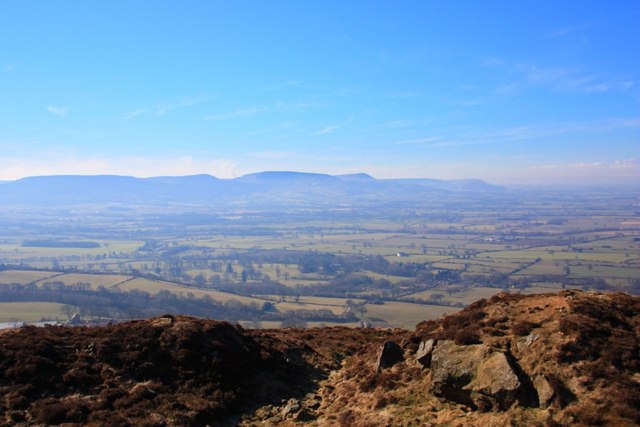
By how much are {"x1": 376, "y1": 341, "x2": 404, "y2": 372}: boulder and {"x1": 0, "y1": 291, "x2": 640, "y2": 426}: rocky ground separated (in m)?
0.05

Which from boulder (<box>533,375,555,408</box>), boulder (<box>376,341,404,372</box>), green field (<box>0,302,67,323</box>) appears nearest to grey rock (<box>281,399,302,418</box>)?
boulder (<box>376,341,404,372</box>)

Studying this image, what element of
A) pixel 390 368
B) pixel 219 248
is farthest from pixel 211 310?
pixel 219 248

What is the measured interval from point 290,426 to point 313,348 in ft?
29.1

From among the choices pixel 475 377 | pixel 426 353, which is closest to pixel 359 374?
pixel 426 353

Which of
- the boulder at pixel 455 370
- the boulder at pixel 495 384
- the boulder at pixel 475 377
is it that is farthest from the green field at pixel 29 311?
the boulder at pixel 495 384

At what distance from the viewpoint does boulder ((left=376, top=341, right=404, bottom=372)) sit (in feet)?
62.6

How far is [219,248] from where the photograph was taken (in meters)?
163

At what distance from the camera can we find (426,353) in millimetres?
18000

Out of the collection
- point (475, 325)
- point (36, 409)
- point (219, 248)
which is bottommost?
→ point (219, 248)

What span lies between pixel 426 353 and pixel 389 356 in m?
1.96

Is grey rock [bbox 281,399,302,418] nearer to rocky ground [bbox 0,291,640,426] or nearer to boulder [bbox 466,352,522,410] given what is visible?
rocky ground [bbox 0,291,640,426]

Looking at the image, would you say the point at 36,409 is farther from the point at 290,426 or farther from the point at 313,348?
the point at 313,348

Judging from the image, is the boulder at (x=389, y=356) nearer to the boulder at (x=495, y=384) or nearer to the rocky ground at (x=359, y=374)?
the rocky ground at (x=359, y=374)

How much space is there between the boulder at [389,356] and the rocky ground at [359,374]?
0.16 ft
